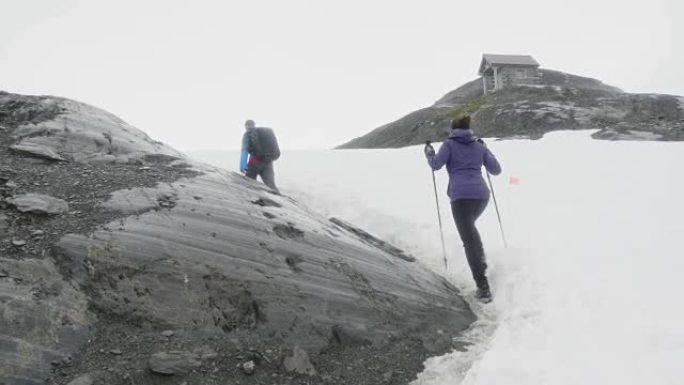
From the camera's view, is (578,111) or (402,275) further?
(578,111)

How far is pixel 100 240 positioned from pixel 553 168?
15.0 metres

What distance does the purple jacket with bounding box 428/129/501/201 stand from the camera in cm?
792

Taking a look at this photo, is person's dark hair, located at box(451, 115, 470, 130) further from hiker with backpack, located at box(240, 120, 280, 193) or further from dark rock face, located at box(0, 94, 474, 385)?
hiker with backpack, located at box(240, 120, 280, 193)

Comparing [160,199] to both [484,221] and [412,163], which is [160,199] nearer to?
[484,221]

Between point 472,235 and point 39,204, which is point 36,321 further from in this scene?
point 472,235

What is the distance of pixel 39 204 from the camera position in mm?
6742

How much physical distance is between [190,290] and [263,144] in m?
6.27

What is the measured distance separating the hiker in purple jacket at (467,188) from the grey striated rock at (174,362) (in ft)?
14.7

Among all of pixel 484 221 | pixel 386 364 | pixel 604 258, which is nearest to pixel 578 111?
pixel 484 221

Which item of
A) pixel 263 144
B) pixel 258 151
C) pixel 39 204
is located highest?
pixel 263 144

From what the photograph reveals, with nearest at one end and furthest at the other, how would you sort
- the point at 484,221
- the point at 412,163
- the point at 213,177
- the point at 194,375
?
the point at 194,375 < the point at 213,177 < the point at 484,221 < the point at 412,163

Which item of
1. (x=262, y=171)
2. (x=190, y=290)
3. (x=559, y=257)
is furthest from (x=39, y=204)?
(x=559, y=257)

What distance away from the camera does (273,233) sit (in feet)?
24.6

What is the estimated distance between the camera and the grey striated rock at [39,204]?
21.6 feet
